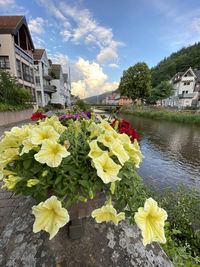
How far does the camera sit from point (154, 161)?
624 cm

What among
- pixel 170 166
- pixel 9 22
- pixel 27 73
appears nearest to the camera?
pixel 170 166

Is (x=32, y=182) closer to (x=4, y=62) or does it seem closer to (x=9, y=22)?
(x=4, y=62)

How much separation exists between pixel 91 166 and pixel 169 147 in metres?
8.44

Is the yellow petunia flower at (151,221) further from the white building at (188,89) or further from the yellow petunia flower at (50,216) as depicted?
the white building at (188,89)

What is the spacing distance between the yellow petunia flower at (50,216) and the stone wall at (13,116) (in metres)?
11.3

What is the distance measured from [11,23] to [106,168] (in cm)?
1991

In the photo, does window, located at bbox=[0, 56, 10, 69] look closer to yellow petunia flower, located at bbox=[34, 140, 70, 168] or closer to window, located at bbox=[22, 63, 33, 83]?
window, located at bbox=[22, 63, 33, 83]

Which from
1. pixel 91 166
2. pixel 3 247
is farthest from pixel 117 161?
pixel 3 247

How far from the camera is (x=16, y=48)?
51.2ft

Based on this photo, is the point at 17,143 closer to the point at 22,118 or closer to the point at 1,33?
the point at 22,118

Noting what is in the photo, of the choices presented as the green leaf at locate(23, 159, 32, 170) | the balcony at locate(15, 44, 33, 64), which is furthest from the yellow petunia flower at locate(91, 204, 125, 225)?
the balcony at locate(15, 44, 33, 64)

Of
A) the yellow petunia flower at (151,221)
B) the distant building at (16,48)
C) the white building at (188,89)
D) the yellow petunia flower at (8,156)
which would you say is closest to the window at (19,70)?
the distant building at (16,48)

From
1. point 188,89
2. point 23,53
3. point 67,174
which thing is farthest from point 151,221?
point 188,89

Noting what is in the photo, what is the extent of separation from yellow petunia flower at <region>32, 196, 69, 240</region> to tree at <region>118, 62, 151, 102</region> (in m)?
34.7
